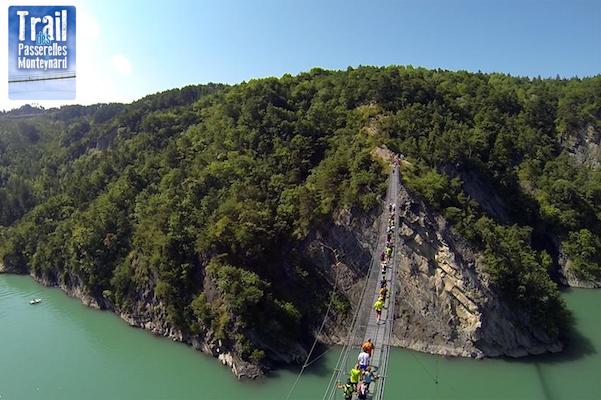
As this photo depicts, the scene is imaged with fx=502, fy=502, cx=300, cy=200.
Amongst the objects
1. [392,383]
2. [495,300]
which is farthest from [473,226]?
[392,383]

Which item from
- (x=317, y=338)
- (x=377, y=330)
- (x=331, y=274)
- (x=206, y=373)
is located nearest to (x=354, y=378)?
(x=377, y=330)

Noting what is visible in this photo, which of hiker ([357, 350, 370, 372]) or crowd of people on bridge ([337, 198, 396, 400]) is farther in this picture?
hiker ([357, 350, 370, 372])

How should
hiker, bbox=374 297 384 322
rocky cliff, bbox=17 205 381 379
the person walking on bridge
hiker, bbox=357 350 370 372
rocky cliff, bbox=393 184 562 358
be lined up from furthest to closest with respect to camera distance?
rocky cliff, bbox=17 205 381 379 → rocky cliff, bbox=393 184 562 358 → the person walking on bridge → hiker, bbox=374 297 384 322 → hiker, bbox=357 350 370 372

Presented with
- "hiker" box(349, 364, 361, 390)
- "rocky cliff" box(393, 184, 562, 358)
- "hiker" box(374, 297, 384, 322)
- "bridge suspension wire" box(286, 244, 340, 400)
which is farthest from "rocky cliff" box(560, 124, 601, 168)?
"hiker" box(349, 364, 361, 390)

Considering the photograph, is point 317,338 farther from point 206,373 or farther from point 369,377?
point 369,377

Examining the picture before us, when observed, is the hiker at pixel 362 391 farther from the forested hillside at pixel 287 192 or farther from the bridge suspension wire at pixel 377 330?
the forested hillside at pixel 287 192

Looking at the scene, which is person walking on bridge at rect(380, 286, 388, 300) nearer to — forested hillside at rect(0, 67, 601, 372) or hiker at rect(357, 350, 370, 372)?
hiker at rect(357, 350, 370, 372)

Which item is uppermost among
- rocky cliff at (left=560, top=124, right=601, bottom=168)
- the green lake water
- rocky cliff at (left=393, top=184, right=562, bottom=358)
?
rocky cliff at (left=560, top=124, right=601, bottom=168)
